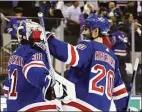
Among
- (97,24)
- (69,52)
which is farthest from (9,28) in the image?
(69,52)

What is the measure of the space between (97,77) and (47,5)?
489 centimetres

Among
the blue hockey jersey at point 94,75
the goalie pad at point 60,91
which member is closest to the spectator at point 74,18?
the blue hockey jersey at point 94,75

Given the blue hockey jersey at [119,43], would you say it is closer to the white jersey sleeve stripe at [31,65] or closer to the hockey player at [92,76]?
the hockey player at [92,76]

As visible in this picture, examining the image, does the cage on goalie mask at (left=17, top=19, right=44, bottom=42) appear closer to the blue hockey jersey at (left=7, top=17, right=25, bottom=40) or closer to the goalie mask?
the goalie mask

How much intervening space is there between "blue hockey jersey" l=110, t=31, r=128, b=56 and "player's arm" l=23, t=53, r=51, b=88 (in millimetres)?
3918

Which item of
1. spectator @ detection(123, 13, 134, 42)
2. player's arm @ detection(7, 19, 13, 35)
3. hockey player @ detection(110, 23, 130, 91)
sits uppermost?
player's arm @ detection(7, 19, 13, 35)

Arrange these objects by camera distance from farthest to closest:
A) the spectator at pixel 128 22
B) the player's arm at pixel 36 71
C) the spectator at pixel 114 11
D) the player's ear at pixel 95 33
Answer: the spectator at pixel 114 11 → the spectator at pixel 128 22 → the player's ear at pixel 95 33 → the player's arm at pixel 36 71

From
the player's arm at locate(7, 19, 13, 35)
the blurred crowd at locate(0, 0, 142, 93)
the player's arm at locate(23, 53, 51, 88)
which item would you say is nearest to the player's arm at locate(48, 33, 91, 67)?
the player's arm at locate(23, 53, 51, 88)

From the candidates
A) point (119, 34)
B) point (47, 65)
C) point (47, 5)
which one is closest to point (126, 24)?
point (119, 34)

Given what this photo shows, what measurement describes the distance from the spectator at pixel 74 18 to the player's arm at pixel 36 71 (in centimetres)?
354

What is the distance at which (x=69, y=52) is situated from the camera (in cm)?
383

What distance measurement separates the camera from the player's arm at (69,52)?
3.78m

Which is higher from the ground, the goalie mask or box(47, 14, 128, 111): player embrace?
the goalie mask

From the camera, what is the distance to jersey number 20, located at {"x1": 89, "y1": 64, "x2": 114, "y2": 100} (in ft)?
13.1
